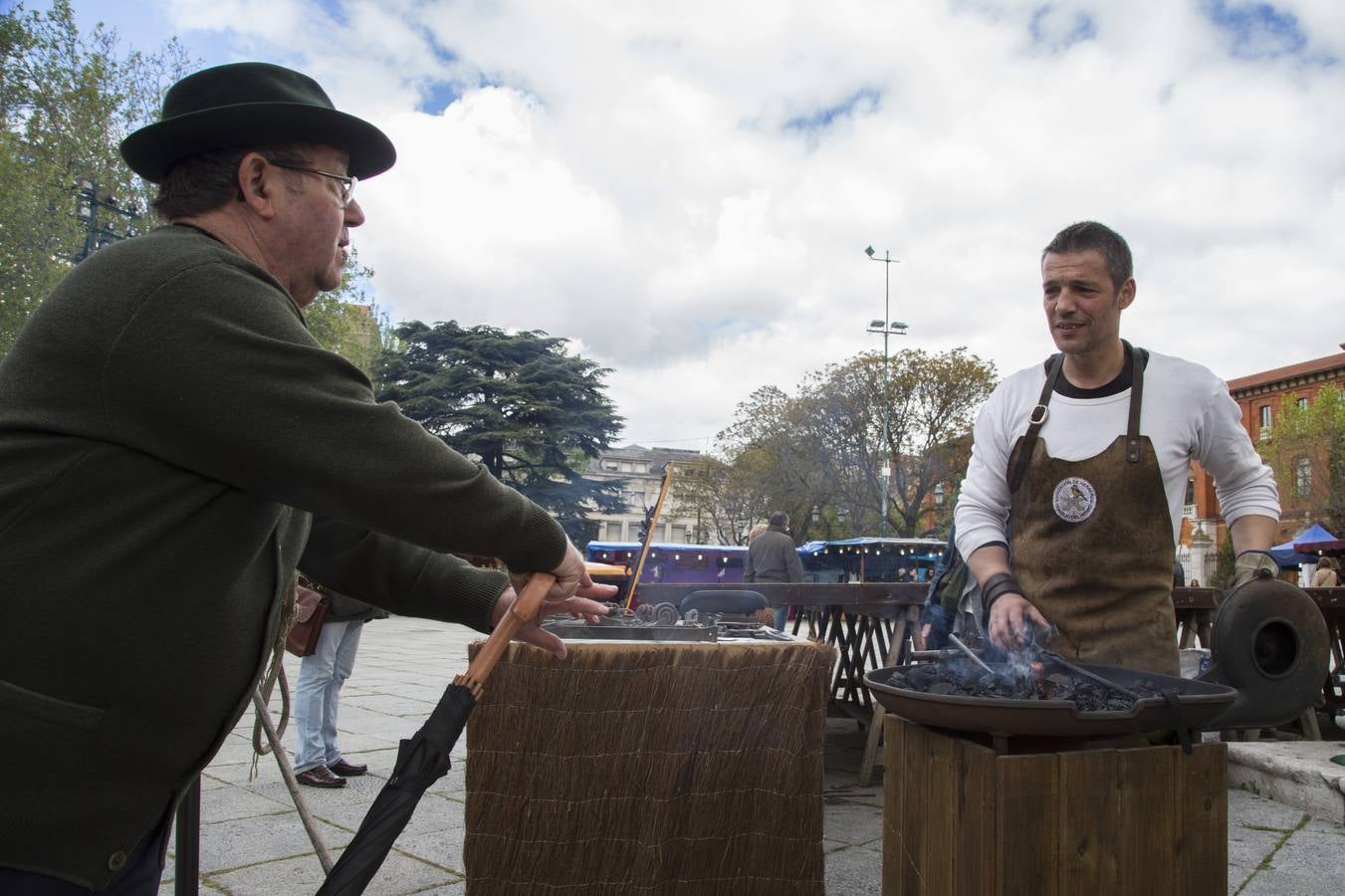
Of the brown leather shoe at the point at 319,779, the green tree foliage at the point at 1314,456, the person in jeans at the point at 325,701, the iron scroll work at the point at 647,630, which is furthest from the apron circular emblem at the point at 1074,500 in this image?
the green tree foliage at the point at 1314,456

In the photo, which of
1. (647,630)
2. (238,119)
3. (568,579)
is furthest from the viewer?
(647,630)

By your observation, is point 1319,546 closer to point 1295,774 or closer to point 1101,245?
point 1295,774

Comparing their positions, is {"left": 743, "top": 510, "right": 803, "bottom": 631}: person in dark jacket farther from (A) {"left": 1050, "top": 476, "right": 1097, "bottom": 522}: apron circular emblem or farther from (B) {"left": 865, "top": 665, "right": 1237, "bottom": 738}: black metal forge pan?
(B) {"left": 865, "top": 665, "right": 1237, "bottom": 738}: black metal forge pan

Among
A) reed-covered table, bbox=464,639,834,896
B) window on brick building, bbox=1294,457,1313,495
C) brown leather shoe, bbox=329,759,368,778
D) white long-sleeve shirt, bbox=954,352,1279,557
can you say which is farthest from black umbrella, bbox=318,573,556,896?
window on brick building, bbox=1294,457,1313,495

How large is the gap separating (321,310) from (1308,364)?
55.4 m

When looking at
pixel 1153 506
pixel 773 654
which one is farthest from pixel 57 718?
pixel 1153 506

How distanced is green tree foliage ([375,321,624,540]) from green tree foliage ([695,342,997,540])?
667cm

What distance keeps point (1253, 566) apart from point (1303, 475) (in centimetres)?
4766

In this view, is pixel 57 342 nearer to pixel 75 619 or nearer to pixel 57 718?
pixel 75 619

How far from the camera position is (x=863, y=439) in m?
37.3

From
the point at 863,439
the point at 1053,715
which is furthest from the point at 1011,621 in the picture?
the point at 863,439

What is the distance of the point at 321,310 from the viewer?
27.9 metres

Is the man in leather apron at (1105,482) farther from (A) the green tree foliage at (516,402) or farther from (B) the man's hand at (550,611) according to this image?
(A) the green tree foliage at (516,402)

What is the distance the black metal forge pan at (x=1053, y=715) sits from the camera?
1.86 metres
